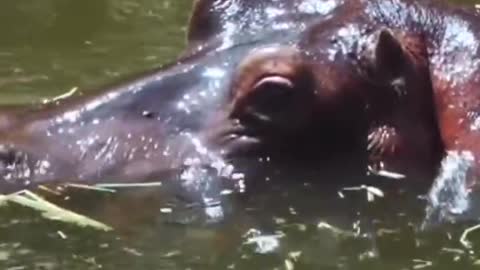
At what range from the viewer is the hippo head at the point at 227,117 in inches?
143

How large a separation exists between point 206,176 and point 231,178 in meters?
0.06

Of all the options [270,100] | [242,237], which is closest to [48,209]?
[242,237]

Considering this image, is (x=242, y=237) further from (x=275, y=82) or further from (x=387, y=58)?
(x=387, y=58)

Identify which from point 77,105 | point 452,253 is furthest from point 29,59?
point 452,253

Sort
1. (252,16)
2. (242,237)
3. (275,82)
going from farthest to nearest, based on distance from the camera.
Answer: (252,16) → (275,82) → (242,237)

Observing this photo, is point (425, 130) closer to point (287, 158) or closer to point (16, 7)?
point (287, 158)

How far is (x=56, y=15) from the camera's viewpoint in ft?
21.9

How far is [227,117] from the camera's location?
12.1 feet

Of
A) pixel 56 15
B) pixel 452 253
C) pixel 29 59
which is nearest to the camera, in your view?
pixel 452 253

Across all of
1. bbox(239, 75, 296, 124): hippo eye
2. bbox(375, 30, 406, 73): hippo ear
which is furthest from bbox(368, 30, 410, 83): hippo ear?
bbox(239, 75, 296, 124): hippo eye

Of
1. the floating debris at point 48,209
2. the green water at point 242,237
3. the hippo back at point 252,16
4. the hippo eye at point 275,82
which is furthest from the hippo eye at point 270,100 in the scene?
the floating debris at point 48,209

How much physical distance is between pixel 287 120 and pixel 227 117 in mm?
148

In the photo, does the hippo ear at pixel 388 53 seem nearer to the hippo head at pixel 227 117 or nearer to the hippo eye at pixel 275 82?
the hippo head at pixel 227 117

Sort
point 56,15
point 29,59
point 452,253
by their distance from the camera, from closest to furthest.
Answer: point 452,253 < point 29,59 < point 56,15
